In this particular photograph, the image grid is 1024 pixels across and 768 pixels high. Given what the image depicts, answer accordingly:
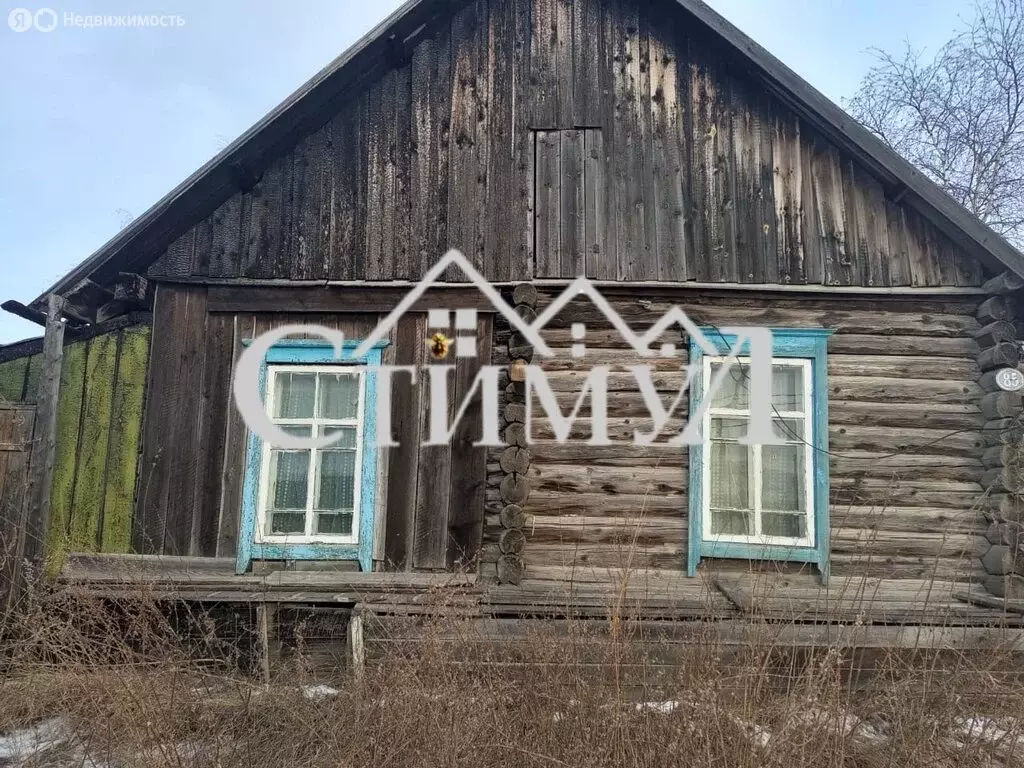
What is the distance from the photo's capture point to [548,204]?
19.7ft

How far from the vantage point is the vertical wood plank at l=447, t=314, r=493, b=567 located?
566cm

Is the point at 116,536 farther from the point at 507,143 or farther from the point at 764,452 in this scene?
the point at 764,452

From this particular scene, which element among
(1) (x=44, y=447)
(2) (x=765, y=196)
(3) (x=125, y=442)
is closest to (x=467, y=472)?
(3) (x=125, y=442)

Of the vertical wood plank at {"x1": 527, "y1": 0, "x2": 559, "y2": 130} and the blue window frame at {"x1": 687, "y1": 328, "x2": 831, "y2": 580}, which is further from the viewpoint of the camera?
the vertical wood plank at {"x1": 527, "y1": 0, "x2": 559, "y2": 130}

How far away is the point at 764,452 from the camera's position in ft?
19.0

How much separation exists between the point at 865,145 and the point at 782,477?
118 inches

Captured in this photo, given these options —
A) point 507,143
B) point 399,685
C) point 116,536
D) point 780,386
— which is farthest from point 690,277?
point 116,536

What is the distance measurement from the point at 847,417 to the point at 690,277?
1.89 metres

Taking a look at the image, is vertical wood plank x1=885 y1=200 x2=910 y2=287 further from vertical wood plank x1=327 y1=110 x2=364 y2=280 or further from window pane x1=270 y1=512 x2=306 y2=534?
window pane x1=270 y1=512 x2=306 y2=534

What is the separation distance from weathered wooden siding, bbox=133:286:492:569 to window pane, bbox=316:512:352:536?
1.05ft

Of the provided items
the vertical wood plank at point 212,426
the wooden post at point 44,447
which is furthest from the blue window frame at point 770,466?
the wooden post at point 44,447

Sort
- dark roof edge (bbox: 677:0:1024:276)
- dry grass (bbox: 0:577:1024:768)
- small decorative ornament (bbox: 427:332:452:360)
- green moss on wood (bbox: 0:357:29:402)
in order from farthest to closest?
green moss on wood (bbox: 0:357:29:402) → small decorative ornament (bbox: 427:332:452:360) → dark roof edge (bbox: 677:0:1024:276) → dry grass (bbox: 0:577:1024:768)

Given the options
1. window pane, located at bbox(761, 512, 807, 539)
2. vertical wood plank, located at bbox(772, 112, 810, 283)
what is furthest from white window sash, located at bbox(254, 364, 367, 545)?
vertical wood plank, located at bbox(772, 112, 810, 283)

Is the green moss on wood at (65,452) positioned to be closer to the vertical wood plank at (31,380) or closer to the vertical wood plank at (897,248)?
the vertical wood plank at (31,380)
